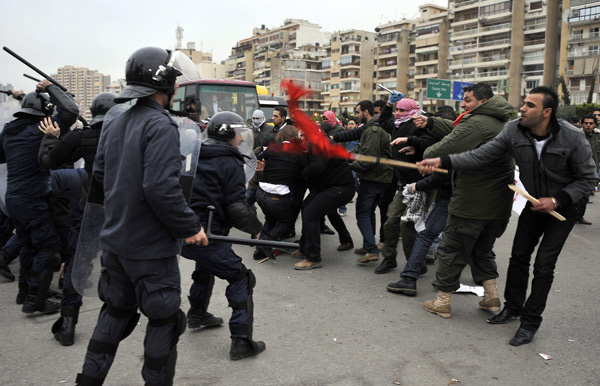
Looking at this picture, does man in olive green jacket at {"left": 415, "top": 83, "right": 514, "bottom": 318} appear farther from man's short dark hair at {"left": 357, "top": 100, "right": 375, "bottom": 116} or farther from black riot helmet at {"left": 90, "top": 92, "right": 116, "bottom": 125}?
black riot helmet at {"left": 90, "top": 92, "right": 116, "bottom": 125}

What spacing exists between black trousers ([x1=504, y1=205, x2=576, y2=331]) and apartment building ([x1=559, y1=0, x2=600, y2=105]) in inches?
2368

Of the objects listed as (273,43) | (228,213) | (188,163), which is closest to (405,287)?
(228,213)

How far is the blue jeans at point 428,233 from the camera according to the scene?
5.20 m

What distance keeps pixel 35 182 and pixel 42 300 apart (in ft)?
3.56

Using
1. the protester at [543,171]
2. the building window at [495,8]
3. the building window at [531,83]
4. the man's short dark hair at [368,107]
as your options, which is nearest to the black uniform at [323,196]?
the man's short dark hair at [368,107]

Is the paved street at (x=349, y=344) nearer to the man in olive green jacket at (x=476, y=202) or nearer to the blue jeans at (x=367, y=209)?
the man in olive green jacket at (x=476, y=202)

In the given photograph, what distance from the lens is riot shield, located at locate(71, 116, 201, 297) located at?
124 inches

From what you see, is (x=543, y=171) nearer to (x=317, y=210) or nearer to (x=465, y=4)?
(x=317, y=210)

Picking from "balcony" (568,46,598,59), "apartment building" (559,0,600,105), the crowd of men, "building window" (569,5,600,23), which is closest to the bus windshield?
the crowd of men

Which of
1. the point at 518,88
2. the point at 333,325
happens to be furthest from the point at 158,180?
the point at 518,88

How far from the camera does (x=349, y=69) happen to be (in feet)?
300

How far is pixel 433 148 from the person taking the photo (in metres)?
4.61

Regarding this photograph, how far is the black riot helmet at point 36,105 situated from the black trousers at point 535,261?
439 cm

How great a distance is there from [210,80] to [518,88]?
Answer: 61759 millimetres
